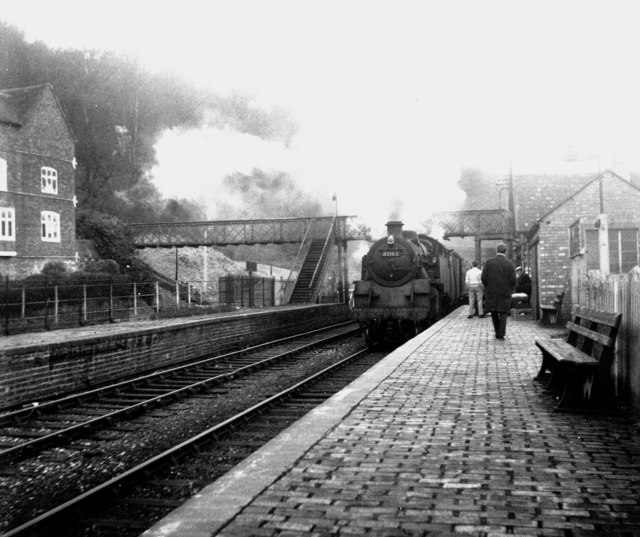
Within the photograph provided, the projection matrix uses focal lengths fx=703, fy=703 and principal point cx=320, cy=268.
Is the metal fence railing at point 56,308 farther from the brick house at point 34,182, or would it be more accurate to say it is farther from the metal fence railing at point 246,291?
the brick house at point 34,182

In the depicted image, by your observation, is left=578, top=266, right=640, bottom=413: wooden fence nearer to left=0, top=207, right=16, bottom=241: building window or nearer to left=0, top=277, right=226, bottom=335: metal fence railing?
left=0, top=277, right=226, bottom=335: metal fence railing

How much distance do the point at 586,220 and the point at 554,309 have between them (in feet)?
7.33

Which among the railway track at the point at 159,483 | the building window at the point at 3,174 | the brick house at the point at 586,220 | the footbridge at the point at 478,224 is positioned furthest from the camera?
the footbridge at the point at 478,224

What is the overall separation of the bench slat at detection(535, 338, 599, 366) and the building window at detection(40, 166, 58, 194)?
95.7ft

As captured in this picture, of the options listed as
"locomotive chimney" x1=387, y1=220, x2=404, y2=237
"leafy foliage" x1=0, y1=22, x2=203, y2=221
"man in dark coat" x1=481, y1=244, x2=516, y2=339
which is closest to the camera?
"man in dark coat" x1=481, y1=244, x2=516, y2=339

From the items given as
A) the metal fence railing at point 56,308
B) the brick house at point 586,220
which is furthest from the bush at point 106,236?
the brick house at point 586,220

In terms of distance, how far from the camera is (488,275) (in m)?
12.3

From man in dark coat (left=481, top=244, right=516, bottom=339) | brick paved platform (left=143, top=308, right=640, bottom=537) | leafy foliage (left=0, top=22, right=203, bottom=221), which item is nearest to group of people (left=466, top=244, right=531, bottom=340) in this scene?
man in dark coat (left=481, top=244, right=516, bottom=339)

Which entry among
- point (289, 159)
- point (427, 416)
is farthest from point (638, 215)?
point (289, 159)

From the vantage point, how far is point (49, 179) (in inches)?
1293

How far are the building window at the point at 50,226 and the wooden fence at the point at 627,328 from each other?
2945 cm

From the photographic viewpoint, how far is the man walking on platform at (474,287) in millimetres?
18391

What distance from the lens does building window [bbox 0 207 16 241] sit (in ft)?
98.4

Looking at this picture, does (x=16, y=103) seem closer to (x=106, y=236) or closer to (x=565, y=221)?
(x=106, y=236)
